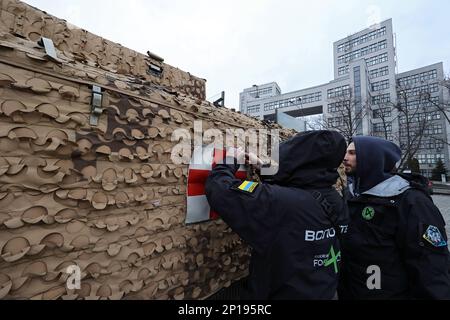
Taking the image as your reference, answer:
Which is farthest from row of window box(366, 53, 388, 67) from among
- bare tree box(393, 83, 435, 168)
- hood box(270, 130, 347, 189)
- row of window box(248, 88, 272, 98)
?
hood box(270, 130, 347, 189)

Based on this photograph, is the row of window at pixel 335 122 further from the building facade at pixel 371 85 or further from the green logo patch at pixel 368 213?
the green logo patch at pixel 368 213

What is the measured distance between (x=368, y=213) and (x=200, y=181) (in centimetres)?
137

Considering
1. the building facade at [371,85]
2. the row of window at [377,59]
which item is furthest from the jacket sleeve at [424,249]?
the row of window at [377,59]

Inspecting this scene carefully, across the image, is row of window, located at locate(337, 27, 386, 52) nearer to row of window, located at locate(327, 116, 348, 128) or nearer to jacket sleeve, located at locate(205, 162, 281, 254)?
row of window, located at locate(327, 116, 348, 128)

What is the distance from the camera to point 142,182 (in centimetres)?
140

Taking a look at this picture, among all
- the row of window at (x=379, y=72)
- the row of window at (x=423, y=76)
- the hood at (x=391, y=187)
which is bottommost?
the hood at (x=391, y=187)

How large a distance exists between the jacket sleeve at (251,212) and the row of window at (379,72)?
126ft

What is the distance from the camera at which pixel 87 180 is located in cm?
118

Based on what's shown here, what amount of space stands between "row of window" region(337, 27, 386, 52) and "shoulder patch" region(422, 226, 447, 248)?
144 ft

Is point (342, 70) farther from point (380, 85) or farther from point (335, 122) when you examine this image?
point (335, 122)

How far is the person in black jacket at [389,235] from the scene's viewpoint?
1590mm

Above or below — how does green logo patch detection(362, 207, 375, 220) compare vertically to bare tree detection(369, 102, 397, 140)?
below

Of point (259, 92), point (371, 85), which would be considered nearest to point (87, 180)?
point (371, 85)

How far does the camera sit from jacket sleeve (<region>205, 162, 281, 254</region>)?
1394mm
